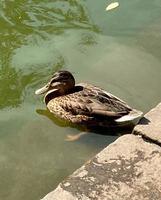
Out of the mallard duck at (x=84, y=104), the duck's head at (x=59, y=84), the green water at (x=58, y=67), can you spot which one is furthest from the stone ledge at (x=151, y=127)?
the duck's head at (x=59, y=84)

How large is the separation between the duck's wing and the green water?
233mm

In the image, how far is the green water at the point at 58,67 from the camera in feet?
16.4

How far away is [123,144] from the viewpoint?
4.64 metres

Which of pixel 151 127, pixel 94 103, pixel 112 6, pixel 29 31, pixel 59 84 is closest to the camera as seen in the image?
pixel 151 127

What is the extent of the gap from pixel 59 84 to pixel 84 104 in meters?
0.53

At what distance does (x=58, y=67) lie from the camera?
254 inches

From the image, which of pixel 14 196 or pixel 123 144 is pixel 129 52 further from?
pixel 14 196

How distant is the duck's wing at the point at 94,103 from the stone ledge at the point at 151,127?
1.40ft

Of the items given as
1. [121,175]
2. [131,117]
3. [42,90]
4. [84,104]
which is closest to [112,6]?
[42,90]

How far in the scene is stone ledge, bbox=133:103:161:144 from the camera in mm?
4742

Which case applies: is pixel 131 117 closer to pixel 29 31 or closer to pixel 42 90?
pixel 42 90

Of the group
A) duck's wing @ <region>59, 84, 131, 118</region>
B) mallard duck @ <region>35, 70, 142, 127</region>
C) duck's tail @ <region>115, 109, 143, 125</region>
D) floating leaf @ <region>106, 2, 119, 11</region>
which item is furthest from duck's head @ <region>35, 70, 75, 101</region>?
floating leaf @ <region>106, 2, 119, 11</region>

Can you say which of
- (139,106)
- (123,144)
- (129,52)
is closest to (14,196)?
(123,144)

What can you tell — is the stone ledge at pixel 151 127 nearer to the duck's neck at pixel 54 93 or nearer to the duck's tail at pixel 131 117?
the duck's tail at pixel 131 117
